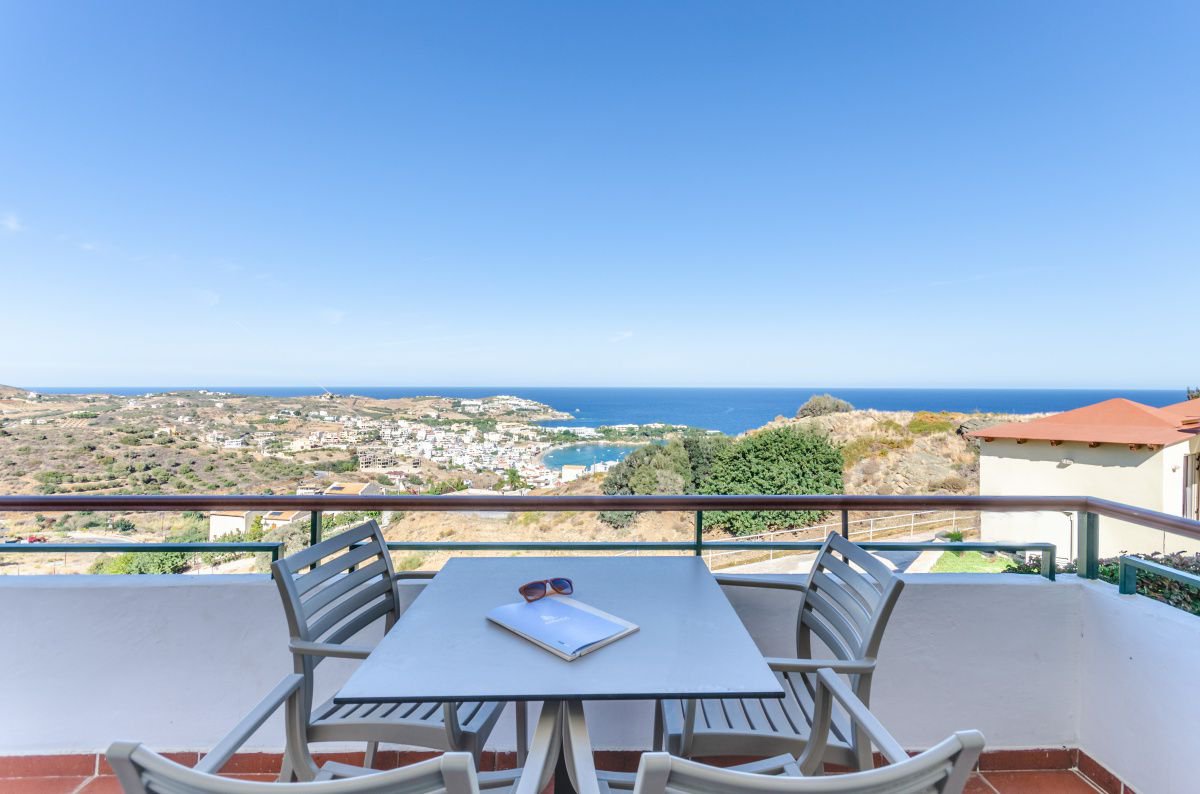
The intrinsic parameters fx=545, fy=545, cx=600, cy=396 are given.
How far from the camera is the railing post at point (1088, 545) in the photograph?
204cm

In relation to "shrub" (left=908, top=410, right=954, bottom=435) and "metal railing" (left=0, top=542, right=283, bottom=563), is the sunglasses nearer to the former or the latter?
"metal railing" (left=0, top=542, right=283, bottom=563)

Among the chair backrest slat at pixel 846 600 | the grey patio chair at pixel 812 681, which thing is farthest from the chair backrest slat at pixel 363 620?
the chair backrest slat at pixel 846 600

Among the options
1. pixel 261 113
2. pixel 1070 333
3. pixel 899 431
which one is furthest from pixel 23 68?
pixel 1070 333

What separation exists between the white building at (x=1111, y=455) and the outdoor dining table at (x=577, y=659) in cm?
791

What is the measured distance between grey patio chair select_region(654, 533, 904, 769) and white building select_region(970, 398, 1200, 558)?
7.34 meters

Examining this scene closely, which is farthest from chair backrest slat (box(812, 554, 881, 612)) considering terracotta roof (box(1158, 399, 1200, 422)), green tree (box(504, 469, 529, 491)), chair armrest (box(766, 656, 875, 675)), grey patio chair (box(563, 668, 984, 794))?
terracotta roof (box(1158, 399, 1200, 422))

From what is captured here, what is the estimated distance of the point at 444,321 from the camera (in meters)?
16.4

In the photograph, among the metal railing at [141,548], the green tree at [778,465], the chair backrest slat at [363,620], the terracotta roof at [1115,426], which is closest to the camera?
the chair backrest slat at [363,620]

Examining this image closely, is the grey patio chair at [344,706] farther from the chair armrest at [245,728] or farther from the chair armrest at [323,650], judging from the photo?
the chair armrest at [245,728]

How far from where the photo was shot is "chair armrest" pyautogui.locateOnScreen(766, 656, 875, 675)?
4.32 feet

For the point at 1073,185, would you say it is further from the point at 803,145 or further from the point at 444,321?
the point at 444,321

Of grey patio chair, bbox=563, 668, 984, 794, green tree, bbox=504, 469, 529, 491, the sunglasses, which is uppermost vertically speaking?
grey patio chair, bbox=563, 668, 984, 794

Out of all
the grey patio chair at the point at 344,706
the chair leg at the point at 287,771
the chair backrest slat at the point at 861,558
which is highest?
the chair backrest slat at the point at 861,558

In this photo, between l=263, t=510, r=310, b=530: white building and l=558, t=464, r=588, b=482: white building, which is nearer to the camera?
l=263, t=510, r=310, b=530: white building
